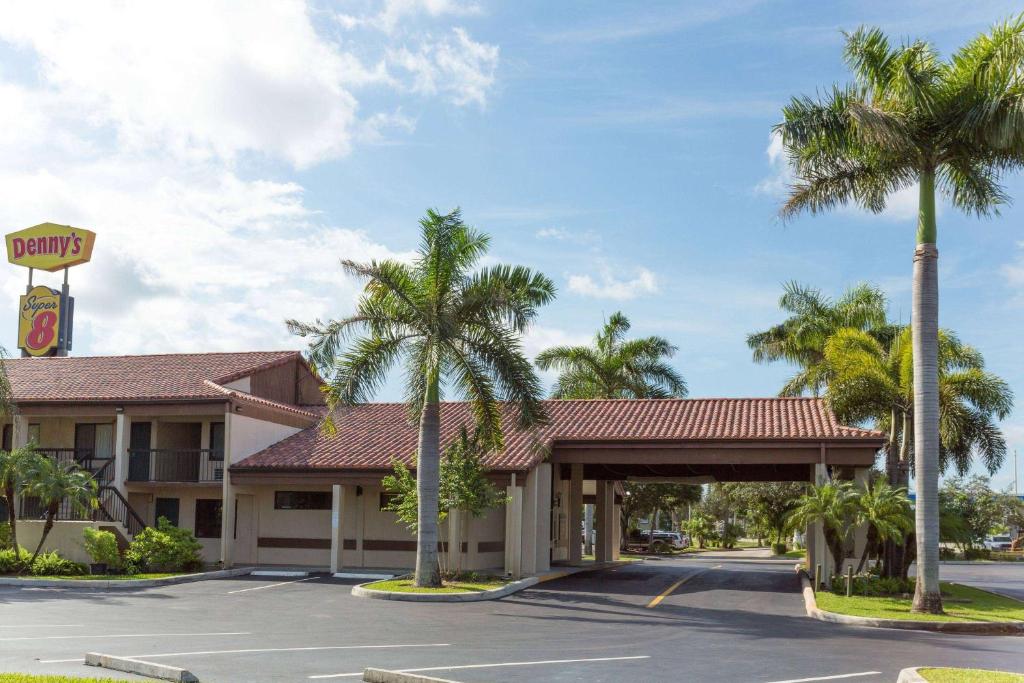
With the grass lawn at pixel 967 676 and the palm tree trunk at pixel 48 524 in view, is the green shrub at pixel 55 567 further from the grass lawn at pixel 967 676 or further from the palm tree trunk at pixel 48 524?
the grass lawn at pixel 967 676

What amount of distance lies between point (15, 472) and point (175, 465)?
6.16m

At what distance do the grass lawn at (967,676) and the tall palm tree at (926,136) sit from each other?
8.31 m

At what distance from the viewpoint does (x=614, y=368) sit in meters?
44.2

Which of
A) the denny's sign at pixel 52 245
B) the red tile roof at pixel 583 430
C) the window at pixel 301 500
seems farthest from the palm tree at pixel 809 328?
the denny's sign at pixel 52 245

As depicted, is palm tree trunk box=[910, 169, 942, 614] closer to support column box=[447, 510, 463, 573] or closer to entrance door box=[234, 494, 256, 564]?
support column box=[447, 510, 463, 573]

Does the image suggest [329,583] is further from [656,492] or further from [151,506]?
[656,492]

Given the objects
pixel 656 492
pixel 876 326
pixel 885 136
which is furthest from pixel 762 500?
pixel 885 136

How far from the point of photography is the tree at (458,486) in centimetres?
2539

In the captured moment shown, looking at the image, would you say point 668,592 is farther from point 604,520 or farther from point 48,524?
point 48,524

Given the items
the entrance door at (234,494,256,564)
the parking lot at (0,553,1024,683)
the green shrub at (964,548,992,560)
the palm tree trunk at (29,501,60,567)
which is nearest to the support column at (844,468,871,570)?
the parking lot at (0,553,1024,683)

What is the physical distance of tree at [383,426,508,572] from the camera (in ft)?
83.3

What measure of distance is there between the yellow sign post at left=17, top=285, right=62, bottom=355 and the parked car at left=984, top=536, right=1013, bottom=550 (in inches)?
2285

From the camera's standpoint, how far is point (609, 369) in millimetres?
44219

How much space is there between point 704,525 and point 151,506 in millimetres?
41111
